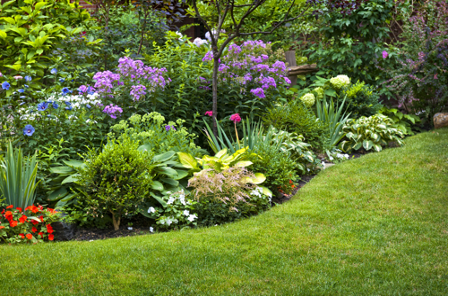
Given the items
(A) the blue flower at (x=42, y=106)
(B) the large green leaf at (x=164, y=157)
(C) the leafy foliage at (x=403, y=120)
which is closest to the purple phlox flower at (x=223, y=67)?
(B) the large green leaf at (x=164, y=157)

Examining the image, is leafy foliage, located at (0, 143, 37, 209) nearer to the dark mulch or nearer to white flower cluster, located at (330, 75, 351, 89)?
the dark mulch

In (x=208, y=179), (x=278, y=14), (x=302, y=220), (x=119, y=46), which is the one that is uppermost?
(x=278, y=14)

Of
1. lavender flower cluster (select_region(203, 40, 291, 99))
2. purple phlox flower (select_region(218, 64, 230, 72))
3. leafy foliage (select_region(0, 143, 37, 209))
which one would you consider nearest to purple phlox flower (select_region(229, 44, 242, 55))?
lavender flower cluster (select_region(203, 40, 291, 99))

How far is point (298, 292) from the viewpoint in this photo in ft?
8.66

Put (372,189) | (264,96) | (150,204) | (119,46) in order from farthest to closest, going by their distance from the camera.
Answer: (119,46)
(264,96)
(372,189)
(150,204)

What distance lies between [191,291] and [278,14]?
734 cm

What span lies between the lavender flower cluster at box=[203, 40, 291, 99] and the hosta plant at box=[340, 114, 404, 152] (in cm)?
157

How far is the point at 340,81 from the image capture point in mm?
7707

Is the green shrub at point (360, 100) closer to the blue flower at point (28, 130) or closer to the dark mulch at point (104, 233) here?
the dark mulch at point (104, 233)

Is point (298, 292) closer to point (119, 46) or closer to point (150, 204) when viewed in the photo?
point (150, 204)

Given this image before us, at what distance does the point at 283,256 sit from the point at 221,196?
122 cm

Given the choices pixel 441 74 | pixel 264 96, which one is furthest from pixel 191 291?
pixel 441 74

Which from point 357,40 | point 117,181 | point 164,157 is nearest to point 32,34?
point 164,157

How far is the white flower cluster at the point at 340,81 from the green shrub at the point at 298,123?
1.62 meters
